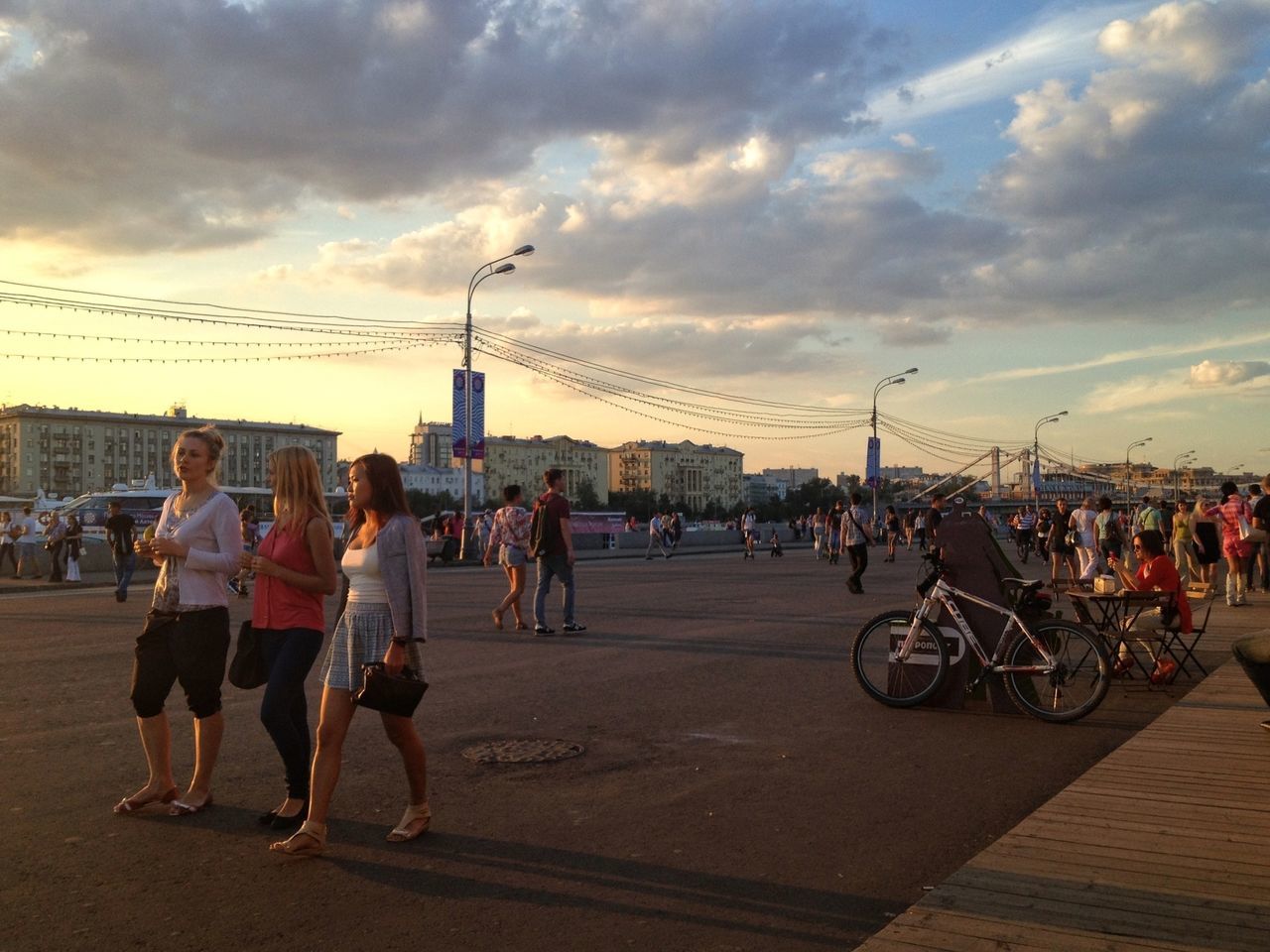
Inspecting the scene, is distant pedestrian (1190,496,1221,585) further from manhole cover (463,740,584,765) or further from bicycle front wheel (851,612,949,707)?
manhole cover (463,740,584,765)

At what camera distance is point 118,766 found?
6.62 m

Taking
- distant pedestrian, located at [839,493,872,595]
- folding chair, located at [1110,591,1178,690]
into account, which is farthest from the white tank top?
distant pedestrian, located at [839,493,872,595]

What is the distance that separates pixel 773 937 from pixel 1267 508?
1556 centimetres

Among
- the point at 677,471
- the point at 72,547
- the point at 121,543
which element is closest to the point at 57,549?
the point at 72,547

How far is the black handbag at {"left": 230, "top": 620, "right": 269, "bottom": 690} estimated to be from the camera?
5406 millimetres

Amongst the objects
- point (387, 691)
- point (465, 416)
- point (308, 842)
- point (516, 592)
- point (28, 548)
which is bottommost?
point (308, 842)

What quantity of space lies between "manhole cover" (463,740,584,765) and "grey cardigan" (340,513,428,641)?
2.06m

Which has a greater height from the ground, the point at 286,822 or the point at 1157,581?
the point at 1157,581

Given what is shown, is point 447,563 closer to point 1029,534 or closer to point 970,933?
point 1029,534

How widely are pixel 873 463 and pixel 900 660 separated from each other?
5378 centimetres

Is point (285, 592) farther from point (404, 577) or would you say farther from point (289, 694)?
point (404, 577)

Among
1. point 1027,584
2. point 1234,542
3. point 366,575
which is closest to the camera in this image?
point 366,575

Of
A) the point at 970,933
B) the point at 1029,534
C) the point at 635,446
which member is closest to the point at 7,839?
the point at 970,933

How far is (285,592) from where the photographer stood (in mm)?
5379
